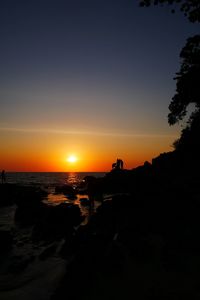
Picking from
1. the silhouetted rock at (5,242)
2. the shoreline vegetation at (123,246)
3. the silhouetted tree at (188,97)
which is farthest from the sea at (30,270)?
the silhouetted tree at (188,97)

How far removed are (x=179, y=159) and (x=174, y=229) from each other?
12.4 m

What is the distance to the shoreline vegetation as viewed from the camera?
11.2 meters

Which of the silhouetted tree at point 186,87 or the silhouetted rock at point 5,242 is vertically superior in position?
the silhouetted tree at point 186,87

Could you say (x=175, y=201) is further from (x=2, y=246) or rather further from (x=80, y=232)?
(x=2, y=246)

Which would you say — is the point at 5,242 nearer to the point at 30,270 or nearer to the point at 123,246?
the point at 30,270

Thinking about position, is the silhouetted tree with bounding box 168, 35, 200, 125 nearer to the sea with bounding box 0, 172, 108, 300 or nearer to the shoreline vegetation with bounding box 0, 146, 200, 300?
the shoreline vegetation with bounding box 0, 146, 200, 300

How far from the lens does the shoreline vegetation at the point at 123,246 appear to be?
36.8 feet

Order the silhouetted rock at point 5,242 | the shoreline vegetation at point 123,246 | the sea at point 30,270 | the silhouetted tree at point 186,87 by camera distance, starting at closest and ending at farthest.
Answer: the shoreline vegetation at point 123,246, the sea at point 30,270, the silhouetted rock at point 5,242, the silhouetted tree at point 186,87

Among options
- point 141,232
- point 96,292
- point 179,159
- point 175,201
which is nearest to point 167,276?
point 96,292

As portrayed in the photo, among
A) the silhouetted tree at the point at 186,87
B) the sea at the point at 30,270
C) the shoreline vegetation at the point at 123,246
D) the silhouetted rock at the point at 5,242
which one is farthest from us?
the silhouetted tree at the point at 186,87

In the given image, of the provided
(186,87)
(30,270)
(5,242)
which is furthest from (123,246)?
(186,87)

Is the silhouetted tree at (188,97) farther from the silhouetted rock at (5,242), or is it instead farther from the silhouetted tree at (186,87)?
the silhouetted rock at (5,242)

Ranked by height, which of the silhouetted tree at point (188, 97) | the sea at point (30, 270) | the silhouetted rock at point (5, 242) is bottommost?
the sea at point (30, 270)

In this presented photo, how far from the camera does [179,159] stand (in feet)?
92.9
